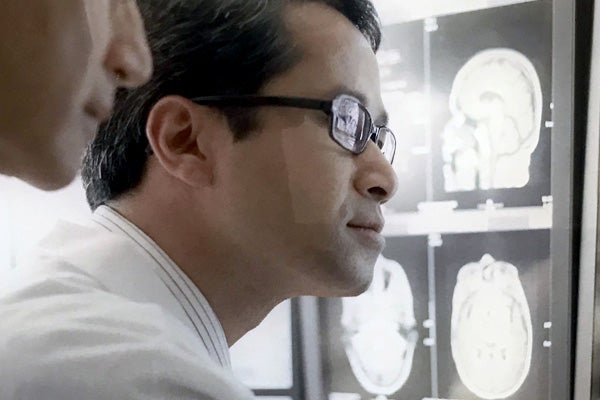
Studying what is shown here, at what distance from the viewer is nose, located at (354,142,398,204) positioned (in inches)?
22.8

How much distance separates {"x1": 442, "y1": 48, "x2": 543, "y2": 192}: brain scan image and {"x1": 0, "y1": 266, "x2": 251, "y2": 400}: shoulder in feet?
1.31

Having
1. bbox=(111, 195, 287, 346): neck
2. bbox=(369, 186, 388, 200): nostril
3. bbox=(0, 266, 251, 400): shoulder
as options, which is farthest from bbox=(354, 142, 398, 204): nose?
bbox=(0, 266, 251, 400): shoulder

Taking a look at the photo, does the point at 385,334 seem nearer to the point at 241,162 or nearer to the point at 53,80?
the point at 241,162

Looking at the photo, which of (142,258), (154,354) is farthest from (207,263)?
(154,354)

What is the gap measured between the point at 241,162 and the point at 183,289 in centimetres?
10

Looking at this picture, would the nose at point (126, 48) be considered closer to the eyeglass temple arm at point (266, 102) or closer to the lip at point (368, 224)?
the eyeglass temple arm at point (266, 102)

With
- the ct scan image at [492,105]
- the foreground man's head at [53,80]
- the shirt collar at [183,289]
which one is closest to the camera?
the foreground man's head at [53,80]

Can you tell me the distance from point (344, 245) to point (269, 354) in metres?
0.28

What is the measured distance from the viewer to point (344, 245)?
0.57 m

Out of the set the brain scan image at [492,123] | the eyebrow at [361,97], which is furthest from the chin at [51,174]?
the brain scan image at [492,123]

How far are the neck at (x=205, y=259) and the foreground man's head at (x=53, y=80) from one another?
0.15 m

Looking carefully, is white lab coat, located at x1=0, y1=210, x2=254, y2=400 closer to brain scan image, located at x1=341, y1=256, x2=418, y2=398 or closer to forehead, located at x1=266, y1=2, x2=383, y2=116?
forehead, located at x1=266, y1=2, x2=383, y2=116

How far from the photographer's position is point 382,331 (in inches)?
31.7

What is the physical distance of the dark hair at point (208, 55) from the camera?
55 cm
